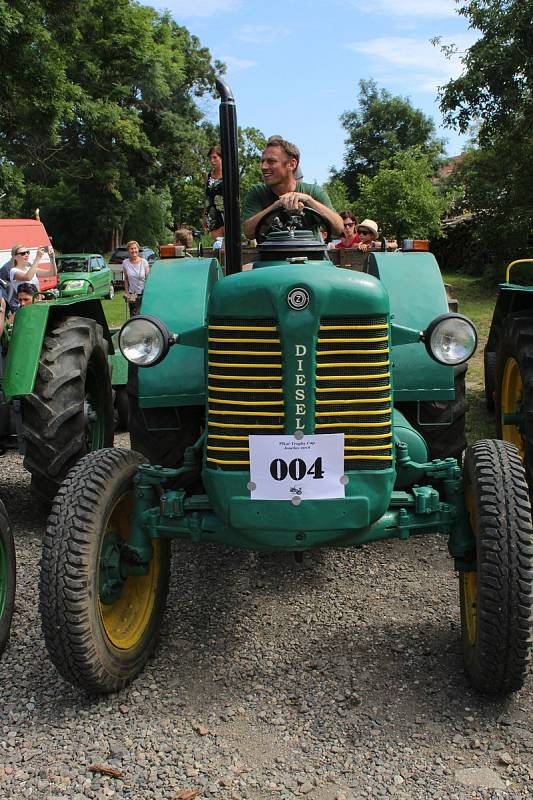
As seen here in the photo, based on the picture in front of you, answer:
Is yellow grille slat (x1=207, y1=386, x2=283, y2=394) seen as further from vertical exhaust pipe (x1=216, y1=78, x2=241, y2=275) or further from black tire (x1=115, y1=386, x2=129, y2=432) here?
black tire (x1=115, y1=386, x2=129, y2=432)

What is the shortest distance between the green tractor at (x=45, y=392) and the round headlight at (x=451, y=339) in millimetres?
2240

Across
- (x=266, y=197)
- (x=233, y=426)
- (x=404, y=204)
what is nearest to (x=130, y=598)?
(x=233, y=426)

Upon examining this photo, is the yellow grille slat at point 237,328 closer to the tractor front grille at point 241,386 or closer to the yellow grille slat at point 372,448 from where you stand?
the tractor front grille at point 241,386

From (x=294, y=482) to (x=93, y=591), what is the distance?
837 mm

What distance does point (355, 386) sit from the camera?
3018mm

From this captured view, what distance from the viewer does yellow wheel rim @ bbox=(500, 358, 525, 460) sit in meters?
5.28

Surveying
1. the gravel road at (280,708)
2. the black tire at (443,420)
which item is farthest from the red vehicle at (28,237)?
the gravel road at (280,708)

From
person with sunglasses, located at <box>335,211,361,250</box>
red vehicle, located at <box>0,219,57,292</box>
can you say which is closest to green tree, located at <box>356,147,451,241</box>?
red vehicle, located at <box>0,219,57,292</box>

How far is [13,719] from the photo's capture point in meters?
3.11

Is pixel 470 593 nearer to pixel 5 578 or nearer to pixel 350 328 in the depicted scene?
pixel 350 328

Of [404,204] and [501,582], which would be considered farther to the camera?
[404,204]

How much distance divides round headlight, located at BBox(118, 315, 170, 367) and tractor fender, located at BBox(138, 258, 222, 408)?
0.64 m

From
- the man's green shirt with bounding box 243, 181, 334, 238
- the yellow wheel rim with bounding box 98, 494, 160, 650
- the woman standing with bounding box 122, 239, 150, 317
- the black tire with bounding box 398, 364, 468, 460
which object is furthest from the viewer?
the woman standing with bounding box 122, 239, 150, 317

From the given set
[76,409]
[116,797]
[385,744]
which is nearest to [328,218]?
[76,409]
